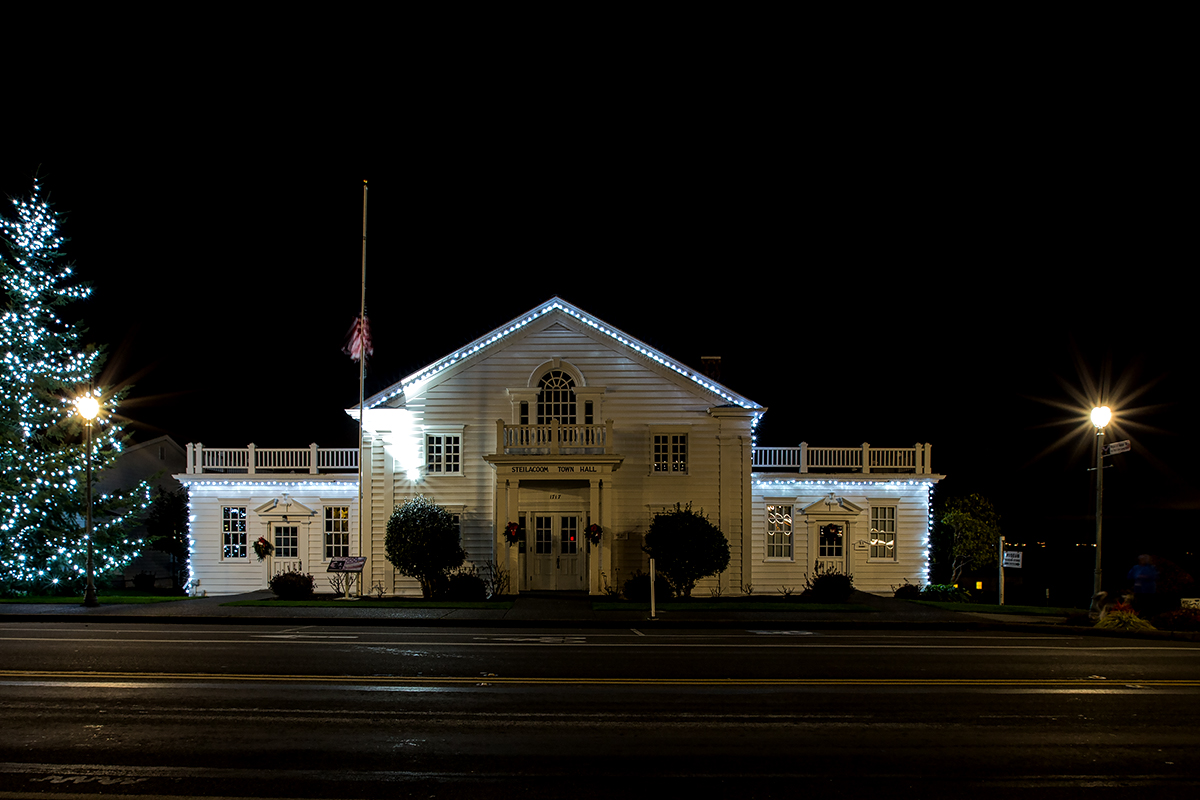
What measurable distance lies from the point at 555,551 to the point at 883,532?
11222 millimetres

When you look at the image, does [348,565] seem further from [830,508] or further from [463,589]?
[830,508]

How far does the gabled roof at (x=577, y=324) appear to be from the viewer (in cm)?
2806

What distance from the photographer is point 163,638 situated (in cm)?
1661

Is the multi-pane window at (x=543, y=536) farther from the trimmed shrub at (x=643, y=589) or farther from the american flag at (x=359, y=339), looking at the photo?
the american flag at (x=359, y=339)

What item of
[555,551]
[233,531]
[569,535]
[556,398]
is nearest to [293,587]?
[233,531]

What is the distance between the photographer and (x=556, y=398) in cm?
2842

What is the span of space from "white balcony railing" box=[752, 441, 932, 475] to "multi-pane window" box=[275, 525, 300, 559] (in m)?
15.9

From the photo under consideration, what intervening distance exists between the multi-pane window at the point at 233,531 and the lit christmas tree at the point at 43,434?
8.55 feet

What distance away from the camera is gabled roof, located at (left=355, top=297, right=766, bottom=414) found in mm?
28062

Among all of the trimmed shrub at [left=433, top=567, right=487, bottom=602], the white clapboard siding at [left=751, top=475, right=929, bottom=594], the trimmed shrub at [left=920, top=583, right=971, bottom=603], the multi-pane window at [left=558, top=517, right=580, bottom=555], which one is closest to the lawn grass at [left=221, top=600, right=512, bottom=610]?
the trimmed shrub at [left=433, top=567, right=487, bottom=602]

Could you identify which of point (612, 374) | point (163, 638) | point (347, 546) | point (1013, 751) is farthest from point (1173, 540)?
point (163, 638)

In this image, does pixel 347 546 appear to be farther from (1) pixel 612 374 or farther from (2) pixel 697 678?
(2) pixel 697 678

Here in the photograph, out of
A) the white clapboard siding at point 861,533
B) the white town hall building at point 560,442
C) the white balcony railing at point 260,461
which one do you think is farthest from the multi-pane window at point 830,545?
the white balcony railing at point 260,461

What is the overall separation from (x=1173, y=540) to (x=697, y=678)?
38.5 metres
